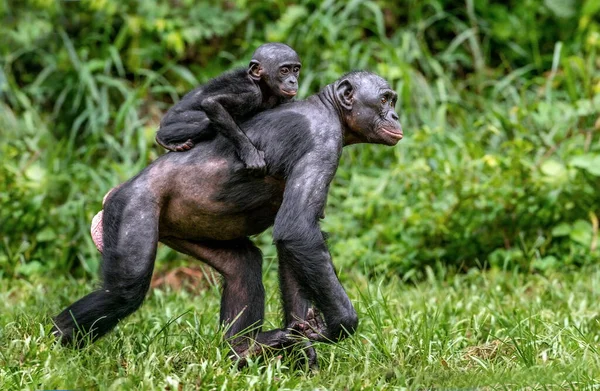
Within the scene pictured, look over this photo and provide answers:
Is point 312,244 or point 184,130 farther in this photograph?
point 184,130

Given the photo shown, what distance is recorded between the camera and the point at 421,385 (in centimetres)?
419

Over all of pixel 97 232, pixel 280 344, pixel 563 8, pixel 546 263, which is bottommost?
pixel 546 263

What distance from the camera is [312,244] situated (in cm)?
438

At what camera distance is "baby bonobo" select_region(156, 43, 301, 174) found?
4.80 meters

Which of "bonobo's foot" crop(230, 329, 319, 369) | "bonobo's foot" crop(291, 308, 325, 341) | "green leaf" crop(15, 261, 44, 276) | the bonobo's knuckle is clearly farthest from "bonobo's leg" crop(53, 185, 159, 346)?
"green leaf" crop(15, 261, 44, 276)

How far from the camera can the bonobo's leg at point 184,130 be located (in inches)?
191

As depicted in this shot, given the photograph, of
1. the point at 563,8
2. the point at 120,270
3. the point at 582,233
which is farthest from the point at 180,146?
the point at 563,8

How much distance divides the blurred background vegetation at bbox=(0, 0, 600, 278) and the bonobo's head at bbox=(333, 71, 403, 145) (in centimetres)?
219

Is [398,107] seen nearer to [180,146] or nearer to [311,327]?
[180,146]

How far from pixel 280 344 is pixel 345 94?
1.38 meters

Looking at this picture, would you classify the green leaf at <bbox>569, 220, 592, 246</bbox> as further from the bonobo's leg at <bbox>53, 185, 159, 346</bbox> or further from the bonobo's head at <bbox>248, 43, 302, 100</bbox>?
the bonobo's leg at <bbox>53, 185, 159, 346</bbox>

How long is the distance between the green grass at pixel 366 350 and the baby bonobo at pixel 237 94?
1.01 m

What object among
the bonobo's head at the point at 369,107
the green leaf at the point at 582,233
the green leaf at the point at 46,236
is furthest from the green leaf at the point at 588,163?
the green leaf at the point at 46,236

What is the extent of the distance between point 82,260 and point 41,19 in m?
3.34
